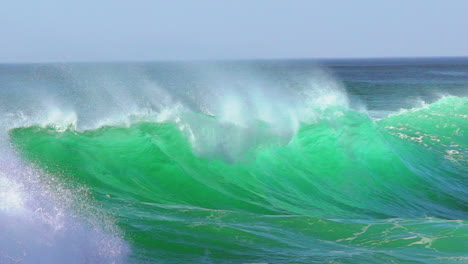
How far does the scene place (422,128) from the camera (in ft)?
68.6

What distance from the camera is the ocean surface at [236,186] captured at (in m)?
8.42

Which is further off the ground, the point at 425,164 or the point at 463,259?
the point at 425,164

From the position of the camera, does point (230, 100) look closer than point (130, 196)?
No

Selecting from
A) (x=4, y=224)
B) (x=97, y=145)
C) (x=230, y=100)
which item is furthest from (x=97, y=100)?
(x=4, y=224)

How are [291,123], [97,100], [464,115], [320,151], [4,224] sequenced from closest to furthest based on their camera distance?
1. [4,224]
2. [320,151]
3. [291,123]
4. [464,115]
5. [97,100]

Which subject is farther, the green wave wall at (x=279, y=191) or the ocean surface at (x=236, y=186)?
the green wave wall at (x=279, y=191)

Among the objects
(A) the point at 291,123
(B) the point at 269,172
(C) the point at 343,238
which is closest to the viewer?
(C) the point at 343,238

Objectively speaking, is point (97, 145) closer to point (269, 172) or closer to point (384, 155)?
point (269, 172)

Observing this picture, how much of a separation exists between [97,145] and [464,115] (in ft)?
53.1

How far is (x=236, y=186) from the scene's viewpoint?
13.0m

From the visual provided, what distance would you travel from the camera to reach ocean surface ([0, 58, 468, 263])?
27.6 ft

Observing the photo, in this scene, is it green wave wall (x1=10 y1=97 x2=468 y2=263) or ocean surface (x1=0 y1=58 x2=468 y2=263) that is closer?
ocean surface (x1=0 y1=58 x2=468 y2=263)

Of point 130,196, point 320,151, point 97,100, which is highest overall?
point 97,100

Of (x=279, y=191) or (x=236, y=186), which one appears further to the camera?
(x=279, y=191)
